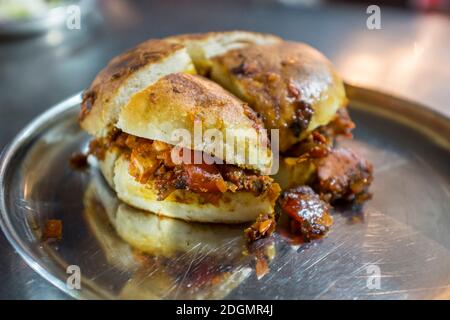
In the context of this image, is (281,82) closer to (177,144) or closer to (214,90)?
(214,90)

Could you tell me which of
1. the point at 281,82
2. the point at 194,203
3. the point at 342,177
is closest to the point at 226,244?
the point at 194,203

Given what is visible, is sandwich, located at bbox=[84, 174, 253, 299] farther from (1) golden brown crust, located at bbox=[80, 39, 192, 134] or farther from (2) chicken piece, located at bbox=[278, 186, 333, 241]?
(1) golden brown crust, located at bbox=[80, 39, 192, 134]

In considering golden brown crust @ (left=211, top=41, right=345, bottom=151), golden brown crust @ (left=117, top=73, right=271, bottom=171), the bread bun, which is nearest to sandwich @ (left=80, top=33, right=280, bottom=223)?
golden brown crust @ (left=117, top=73, right=271, bottom=171)

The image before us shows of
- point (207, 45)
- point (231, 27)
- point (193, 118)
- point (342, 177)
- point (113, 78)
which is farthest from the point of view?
point (231, 27)

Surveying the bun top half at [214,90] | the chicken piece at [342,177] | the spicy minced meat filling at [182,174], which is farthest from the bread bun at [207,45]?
the chicken piece at [342,177]

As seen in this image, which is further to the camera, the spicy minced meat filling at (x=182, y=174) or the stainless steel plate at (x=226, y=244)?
the spicy minced meat filling at (x=182, y=174)

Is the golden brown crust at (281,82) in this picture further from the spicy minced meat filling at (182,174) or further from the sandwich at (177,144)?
the spicy minced meat filling at (182,174)

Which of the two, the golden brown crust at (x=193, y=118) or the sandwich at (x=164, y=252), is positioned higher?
the golden brown crust at (x=193, y=118)
